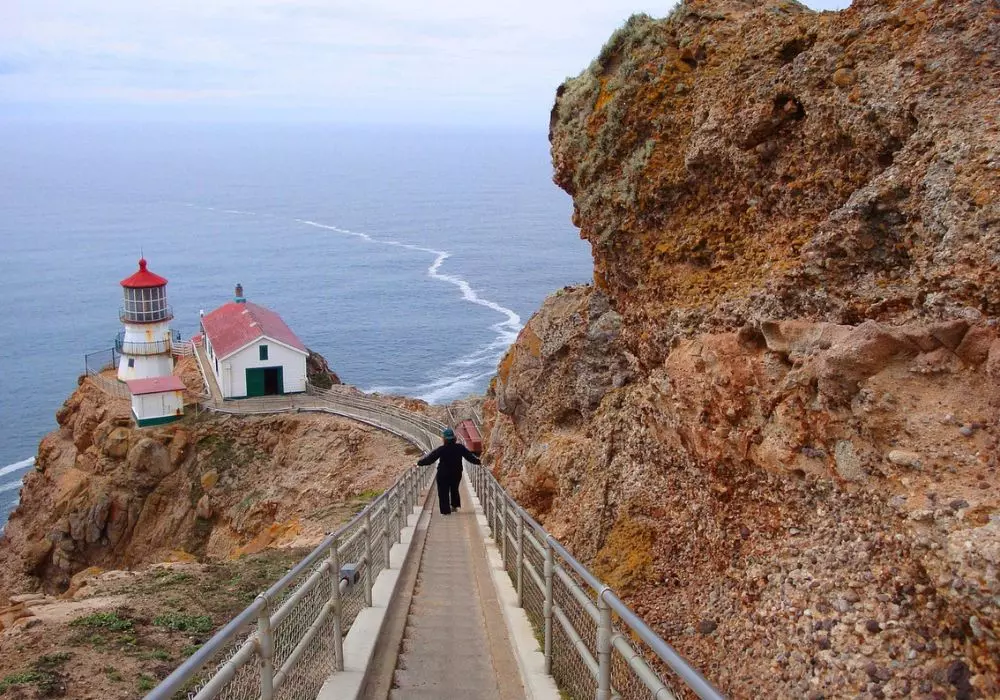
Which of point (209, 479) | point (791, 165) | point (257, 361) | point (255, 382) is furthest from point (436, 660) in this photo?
point (255, 382)

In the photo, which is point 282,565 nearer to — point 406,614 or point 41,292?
point 406,614

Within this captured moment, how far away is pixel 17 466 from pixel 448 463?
45980mm

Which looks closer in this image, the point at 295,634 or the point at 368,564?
the point at 295,634

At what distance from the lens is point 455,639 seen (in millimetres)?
7984

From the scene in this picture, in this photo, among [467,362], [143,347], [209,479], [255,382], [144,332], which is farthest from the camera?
[467,362]

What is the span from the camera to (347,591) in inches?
A: 308

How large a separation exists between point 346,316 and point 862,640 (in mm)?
79031

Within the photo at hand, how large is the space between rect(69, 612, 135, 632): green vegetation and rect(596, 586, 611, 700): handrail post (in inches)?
252

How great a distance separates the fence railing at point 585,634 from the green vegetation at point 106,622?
4347mm

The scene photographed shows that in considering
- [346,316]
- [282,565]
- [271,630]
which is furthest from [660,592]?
[346,316]

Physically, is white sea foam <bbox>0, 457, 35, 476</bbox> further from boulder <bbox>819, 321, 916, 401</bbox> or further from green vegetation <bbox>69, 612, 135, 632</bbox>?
boulder <bbox>819, 321, 916, 401</bbox>

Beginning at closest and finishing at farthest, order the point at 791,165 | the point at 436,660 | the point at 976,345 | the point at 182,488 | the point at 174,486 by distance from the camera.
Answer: the point at 976,345
the point at 436,660
the point at 791,165
the point at 182,488
the point at 174,486

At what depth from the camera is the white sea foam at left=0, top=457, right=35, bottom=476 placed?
1947 inches

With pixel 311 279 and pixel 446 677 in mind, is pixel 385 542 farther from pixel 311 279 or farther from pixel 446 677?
pixel 311 279
